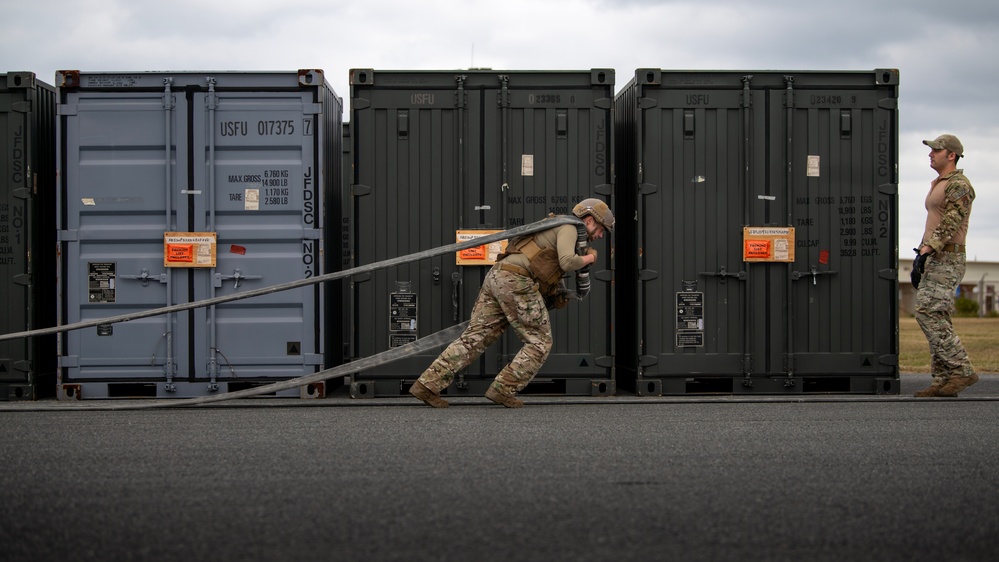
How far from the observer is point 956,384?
7.96 meters

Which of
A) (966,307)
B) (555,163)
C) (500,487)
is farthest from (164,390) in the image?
(966,307)

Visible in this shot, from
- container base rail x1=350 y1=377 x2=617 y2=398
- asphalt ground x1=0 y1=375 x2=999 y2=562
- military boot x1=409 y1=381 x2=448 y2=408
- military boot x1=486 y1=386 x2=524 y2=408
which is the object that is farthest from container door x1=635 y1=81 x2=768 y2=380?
military boot x1=409 y1=381 x2=448 y2=408

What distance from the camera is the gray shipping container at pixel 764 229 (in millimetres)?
8500

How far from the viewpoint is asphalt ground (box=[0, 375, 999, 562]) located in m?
3.24

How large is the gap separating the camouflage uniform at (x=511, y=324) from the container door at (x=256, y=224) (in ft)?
5.32

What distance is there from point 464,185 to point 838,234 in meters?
3.33

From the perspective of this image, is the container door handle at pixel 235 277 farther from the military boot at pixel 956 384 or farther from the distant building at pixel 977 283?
the distant building at pixel 977 283

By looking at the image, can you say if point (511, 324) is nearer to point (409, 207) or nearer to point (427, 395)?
point (427, 395)

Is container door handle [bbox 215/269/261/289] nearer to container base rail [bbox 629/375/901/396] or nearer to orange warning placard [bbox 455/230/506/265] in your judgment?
orange warning placard [bbox 455/230/506/265]

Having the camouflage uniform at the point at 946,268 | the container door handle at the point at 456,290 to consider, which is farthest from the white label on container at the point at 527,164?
the camouflage uniform at the point at 946,268

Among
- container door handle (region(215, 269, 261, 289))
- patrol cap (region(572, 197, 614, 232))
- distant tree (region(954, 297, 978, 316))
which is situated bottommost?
distant tree (region(954, 297, 978, 316))

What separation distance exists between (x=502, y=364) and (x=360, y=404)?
140 centimetres

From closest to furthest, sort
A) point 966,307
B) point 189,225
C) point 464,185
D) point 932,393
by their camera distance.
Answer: point 932,393 → point 189,225 → point 464,185 → point 966,307

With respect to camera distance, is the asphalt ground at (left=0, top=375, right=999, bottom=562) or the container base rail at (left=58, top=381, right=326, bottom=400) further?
the container base rail at (left=58, top=381, right=326, bottom=400)
